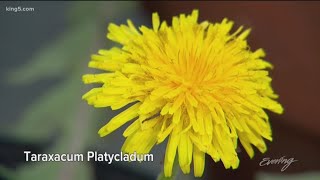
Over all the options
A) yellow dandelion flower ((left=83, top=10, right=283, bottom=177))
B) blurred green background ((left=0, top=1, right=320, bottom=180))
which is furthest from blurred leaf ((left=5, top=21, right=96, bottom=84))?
yellow dandelion flower ((left=83, top=10, right=283, bottom=177))

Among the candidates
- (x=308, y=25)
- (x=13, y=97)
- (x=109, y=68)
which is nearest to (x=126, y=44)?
(x=109, y=68)

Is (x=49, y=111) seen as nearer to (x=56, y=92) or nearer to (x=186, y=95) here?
(x=56, y=92)

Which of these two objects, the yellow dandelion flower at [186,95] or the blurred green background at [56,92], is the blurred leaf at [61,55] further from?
the yellow dandelion flower at [186,95]

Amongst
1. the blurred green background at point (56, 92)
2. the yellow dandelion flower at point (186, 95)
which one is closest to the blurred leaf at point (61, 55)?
the blurred green background at point (56, 92)

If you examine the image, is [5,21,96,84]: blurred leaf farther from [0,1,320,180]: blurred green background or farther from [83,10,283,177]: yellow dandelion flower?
[83,10,283,177]: yellow dandelion flower

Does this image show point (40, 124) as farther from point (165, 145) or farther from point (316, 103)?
point (316, 103)

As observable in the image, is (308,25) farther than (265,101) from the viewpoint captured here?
Yes
